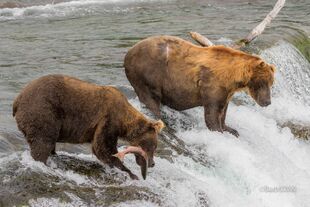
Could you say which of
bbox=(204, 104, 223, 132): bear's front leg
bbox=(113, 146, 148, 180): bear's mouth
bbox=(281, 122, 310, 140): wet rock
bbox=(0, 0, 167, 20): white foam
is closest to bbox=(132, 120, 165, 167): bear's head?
bbox=(113, 146, 148, 180): bear's mouth

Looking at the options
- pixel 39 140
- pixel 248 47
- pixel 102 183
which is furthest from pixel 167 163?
pixel 248 47

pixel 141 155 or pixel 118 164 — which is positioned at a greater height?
pixel 141 155

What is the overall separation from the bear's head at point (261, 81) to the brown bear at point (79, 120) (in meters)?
2.36

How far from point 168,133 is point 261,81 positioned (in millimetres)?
1333

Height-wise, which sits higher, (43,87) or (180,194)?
(43,87)

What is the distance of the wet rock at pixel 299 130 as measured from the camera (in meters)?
10.5

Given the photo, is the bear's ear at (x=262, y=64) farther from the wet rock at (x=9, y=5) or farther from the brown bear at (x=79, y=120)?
the wet rock at (x=9, y=5)

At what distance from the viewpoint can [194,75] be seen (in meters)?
9.09

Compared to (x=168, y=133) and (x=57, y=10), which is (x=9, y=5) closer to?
(x=57, y=10)

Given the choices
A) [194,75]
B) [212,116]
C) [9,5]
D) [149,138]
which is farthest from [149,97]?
[9,5]

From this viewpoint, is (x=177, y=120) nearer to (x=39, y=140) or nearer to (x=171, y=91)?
(x=171, y=91)

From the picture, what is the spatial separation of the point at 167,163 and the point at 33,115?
5.81ft

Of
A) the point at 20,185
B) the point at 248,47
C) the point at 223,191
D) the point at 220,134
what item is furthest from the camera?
the point at 248,47

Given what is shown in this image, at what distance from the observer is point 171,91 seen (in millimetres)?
9258
